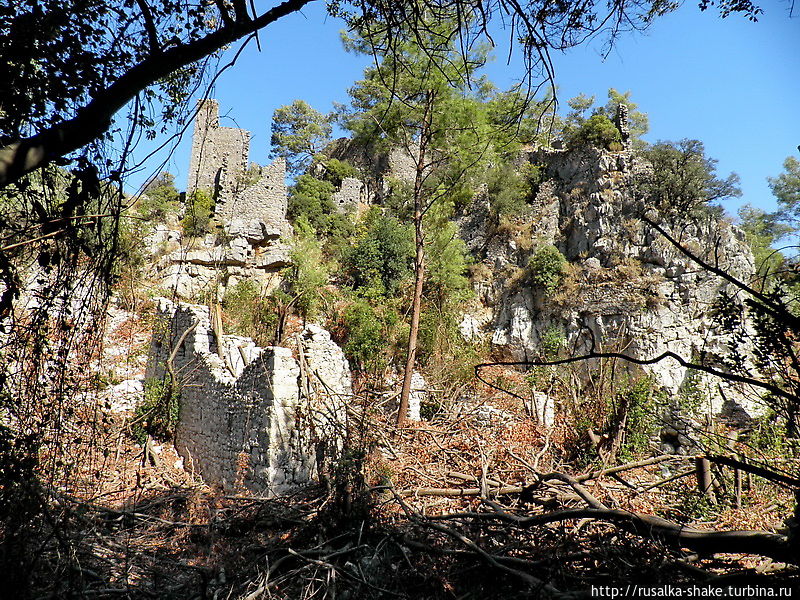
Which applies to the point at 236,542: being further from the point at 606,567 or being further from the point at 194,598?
the point at 606,567

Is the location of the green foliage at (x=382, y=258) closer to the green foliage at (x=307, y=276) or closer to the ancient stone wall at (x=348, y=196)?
the green foliage at (x=307, y=276)

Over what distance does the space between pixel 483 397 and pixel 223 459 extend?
14.9 ft

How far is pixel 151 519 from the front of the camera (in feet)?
17.0

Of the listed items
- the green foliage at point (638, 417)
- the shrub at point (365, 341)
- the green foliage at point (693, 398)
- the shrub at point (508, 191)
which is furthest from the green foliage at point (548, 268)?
the green foliage at point (638, 417)

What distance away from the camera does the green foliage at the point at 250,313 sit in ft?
42.6

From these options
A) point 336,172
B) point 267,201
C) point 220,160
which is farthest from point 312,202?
point 220,160

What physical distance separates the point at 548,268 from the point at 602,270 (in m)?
1.69

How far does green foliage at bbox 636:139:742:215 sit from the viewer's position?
57.2 ft

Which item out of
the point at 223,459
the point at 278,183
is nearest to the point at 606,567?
the point at 223,459

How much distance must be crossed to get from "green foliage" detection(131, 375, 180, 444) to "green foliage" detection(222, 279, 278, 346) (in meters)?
2.99

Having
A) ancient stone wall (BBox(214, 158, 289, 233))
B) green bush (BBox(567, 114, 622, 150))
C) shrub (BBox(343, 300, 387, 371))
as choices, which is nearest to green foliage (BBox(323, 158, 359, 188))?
ancient stone wall (BBox(214, 158, 289, 233))

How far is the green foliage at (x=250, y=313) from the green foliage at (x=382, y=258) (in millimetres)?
3067

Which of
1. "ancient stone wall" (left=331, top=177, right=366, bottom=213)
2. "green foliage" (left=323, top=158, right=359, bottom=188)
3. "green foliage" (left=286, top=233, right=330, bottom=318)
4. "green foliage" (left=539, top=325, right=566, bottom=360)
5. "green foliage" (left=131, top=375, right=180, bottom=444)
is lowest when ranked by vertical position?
"green foliage" (left=131, top=375, right=180, bottom=444)

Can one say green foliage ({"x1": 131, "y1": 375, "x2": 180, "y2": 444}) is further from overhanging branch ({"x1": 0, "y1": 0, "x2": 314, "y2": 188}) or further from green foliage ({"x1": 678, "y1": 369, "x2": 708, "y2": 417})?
overhanging branch ({"x1": 0, "y1": 0, "x2": 314, "y2": 188})
